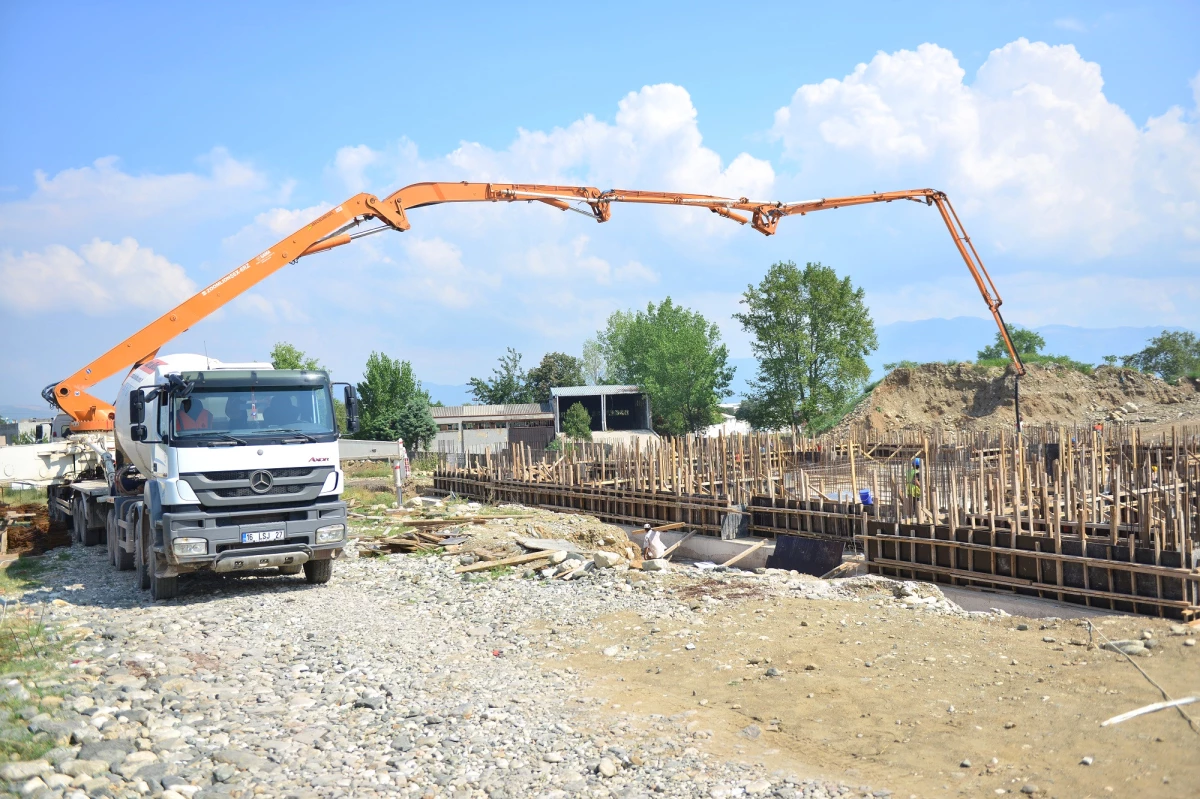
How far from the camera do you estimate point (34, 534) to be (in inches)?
658

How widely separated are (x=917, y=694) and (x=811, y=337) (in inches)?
1495

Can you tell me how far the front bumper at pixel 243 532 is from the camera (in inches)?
372

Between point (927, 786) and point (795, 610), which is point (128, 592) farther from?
point (927, 786)

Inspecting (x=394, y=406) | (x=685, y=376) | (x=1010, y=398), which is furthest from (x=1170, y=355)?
(x=394, y=406)

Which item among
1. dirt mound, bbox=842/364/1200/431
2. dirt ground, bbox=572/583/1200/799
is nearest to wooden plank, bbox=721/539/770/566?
dirt ground, bbox=572/583/1200/799

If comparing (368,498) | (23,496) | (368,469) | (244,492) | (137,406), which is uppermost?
(137,406)

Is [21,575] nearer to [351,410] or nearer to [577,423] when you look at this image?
[351,410]

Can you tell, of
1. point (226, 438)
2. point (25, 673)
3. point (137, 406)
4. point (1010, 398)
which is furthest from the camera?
point (1010, 398)

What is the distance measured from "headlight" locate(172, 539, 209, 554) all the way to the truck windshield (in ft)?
3.79

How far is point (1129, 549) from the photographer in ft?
33.1

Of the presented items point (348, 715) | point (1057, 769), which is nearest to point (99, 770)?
point (348, 715)

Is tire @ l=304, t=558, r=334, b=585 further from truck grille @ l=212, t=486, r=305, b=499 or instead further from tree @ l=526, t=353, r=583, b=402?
tree @ l=526, t=353, r=583, b=402

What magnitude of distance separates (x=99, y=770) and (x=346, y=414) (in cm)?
600

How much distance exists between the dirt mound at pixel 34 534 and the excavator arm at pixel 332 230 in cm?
357
